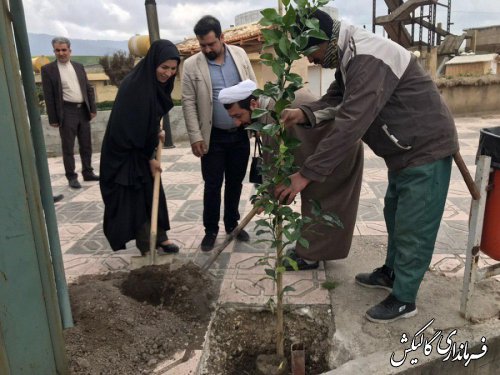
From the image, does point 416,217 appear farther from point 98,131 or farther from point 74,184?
point 98,131

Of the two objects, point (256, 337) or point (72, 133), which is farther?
point (72, 133)

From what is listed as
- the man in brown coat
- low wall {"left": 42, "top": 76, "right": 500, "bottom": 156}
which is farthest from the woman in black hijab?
low wall {"left": 42, "top": 76, "right": 500, "bottom": 156}

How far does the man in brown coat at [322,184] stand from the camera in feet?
9.66

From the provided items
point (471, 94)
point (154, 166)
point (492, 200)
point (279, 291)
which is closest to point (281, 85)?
point (279, 291)

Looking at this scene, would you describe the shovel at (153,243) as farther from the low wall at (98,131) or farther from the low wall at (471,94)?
the low wall at (471,94)

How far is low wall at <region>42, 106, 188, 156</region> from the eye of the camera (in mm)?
8500

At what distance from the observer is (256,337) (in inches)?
101

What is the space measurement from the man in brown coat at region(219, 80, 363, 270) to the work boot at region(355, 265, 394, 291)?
9.1 inches

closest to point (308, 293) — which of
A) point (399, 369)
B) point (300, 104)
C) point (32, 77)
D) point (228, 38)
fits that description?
point (399, 369)

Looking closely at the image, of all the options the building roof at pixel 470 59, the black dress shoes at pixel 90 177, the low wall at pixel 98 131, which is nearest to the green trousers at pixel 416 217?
the black dress shoes at pixel 90 177

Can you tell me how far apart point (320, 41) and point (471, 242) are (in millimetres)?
1394

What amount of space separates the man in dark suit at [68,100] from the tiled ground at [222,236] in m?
0.58

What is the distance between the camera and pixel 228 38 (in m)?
13.0

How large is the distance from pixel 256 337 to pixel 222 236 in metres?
1.54
